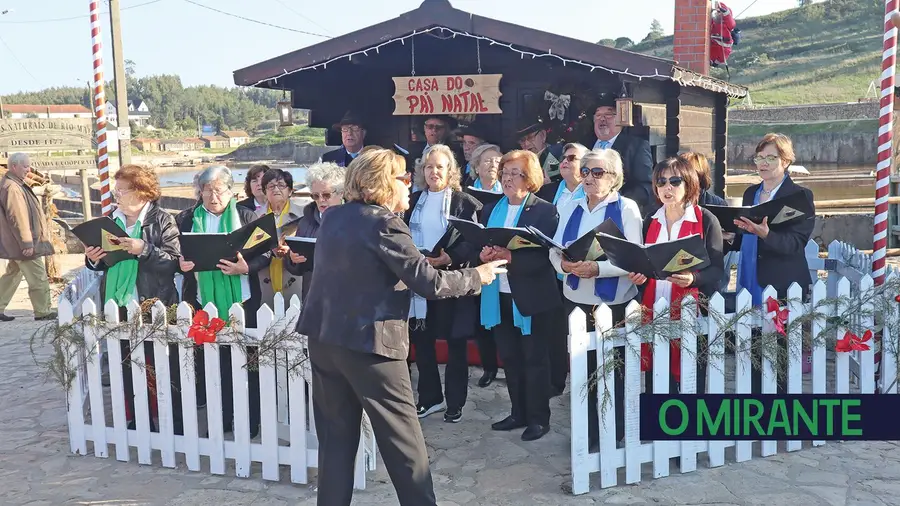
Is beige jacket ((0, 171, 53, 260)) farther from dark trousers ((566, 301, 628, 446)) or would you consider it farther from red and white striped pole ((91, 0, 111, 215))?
dark trousers ((566, 301, 628, 446))

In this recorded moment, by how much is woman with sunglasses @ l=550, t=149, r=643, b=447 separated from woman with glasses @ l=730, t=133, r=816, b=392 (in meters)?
0.84

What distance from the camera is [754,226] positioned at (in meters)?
4.69

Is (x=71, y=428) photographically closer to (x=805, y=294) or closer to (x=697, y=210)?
(x=697, y=210)

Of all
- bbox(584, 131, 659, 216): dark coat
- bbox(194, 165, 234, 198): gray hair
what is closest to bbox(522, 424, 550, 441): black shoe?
bbox(194, 165, 234, 198): gray hair

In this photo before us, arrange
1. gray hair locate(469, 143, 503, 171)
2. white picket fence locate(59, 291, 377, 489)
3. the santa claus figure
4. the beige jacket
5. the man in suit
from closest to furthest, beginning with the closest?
white picket fence locate(59, 291, 377, 489), gray hair locate(469, 143, 503, 171), the man in suit, the beige jacket, the santa claus figure

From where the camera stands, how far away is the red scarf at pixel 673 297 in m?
4.10

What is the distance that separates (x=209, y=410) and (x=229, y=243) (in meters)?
0.92

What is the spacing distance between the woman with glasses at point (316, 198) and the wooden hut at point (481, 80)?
2.48m

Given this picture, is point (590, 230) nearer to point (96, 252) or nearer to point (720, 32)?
point (96, 252)

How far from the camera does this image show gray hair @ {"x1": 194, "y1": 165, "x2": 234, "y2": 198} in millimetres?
4738

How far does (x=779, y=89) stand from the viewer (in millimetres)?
69750

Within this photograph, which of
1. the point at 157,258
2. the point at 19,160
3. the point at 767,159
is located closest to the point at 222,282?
the point at 157,258

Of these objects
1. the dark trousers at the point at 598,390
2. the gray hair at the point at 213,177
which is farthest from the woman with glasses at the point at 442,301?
the gray hair at the point at 213,177

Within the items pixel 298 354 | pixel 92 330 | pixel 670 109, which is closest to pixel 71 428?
pixel 92 330
